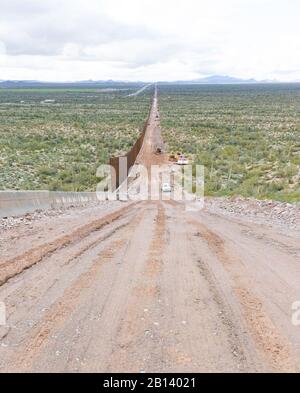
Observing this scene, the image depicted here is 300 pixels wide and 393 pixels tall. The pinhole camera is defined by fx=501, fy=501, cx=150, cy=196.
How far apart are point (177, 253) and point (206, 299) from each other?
113 inches

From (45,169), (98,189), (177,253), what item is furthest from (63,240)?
(45,169)

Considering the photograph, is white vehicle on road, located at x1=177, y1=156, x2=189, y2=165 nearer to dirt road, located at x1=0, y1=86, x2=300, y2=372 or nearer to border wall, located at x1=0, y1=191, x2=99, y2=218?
border wall, located at x1=0, y1=191, x2=99, y2=218

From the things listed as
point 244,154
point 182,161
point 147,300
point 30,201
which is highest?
point 147,300

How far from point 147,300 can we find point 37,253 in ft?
10.8

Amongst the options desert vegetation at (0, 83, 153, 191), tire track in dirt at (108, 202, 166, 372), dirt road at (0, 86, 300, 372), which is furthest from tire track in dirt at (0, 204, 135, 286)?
desert vegetation at (0, 83, 153, 191)

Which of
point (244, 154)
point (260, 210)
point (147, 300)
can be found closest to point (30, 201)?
point (260, 210)

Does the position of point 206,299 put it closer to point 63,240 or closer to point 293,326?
point 293,326

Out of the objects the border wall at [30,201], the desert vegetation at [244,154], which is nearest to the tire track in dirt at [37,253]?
the border wall at [30,201]

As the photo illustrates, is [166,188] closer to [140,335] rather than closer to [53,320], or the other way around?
[53,320]

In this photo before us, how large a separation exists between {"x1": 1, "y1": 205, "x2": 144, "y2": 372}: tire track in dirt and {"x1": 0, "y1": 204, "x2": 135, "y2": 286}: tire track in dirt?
3.50 feet

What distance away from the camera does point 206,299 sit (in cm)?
701

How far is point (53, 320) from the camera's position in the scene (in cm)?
618

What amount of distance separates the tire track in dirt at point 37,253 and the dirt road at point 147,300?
0.07ft

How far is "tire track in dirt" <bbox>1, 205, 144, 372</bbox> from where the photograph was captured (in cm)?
518
